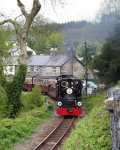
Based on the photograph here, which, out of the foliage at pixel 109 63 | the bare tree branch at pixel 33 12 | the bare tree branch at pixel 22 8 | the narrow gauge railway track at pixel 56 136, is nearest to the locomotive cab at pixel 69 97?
the narrow gauge railway track at pixel 56 136

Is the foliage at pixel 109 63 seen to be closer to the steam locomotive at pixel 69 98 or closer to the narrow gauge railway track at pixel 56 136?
the steam locomotive at pixel 69 98

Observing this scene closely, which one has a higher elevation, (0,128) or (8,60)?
(8,60)

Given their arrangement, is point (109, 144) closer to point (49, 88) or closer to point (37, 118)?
point (37, 118)

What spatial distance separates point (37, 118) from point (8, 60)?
23603mm

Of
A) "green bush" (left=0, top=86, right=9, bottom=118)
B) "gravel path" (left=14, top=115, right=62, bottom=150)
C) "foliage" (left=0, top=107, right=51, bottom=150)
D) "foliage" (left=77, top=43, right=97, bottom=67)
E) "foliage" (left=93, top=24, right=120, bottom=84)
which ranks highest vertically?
"foliage" (left=77, top=43, right=97, bottom=67)

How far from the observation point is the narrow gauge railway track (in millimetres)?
20734

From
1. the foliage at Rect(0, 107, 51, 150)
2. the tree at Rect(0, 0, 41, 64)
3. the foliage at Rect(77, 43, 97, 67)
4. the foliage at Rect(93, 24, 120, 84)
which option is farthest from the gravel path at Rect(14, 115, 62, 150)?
the foliage at Rect(77, 43, 97, 67)

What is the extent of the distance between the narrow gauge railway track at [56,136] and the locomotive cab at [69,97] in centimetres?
141

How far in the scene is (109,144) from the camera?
973cm

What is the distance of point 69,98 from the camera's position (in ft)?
112

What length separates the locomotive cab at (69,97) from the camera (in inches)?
1328

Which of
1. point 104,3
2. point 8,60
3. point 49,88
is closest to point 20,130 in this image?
point 104,3

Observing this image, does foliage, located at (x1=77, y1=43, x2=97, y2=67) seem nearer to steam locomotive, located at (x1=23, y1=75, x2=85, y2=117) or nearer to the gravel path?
steam locomotive, located at (x1=23, y1=75, x2=85, y2=117)

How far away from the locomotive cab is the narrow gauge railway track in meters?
1.41
